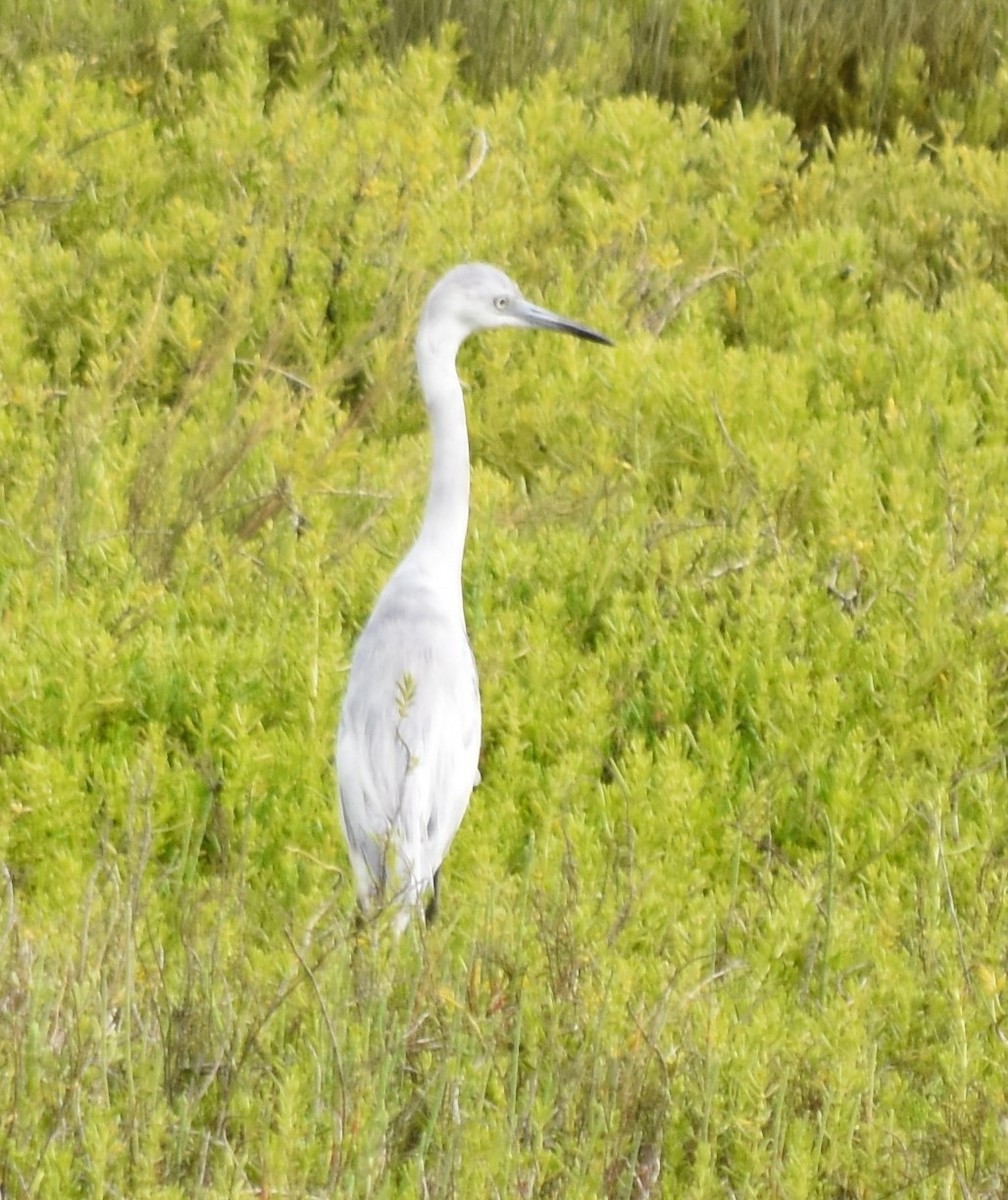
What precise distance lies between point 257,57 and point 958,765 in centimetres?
414

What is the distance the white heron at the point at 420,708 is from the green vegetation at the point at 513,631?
0.12 metres

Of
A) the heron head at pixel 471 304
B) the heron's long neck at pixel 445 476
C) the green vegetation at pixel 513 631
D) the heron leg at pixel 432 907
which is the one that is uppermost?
the heron head at pixel 471 304

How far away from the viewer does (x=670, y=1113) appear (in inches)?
114

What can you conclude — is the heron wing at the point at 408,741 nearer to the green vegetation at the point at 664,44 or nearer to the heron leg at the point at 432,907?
the heron leg at the point at 432,907

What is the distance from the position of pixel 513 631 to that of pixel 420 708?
1.01 meters

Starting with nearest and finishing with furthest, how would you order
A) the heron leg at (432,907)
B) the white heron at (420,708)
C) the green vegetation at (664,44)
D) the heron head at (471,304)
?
1. the white heron at (420,708)
2. the heron leg at (432,907)
3. the heron head at (471,304)
4. the green vegetation at (664,44)

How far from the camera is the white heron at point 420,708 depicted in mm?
3311

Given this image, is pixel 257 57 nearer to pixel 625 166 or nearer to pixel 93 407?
pixel 625 166

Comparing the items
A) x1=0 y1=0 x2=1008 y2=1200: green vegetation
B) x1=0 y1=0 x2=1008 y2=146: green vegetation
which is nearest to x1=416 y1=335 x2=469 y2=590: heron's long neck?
x1=0 y1=0 x2=1008 y2=1200: green vegetation

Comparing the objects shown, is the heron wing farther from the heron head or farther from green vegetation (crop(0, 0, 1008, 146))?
green vegetation (crop(0, 0, 1008, 146))

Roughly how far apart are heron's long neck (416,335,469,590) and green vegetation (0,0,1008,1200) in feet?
1.39

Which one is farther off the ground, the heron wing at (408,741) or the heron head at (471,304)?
the heron head at (471,304)

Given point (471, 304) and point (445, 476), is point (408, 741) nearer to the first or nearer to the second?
point (445, 476)

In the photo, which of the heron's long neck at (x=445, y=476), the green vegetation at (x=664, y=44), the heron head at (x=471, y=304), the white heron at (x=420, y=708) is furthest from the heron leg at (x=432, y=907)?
the green vegetation at (x=664, y=44)
